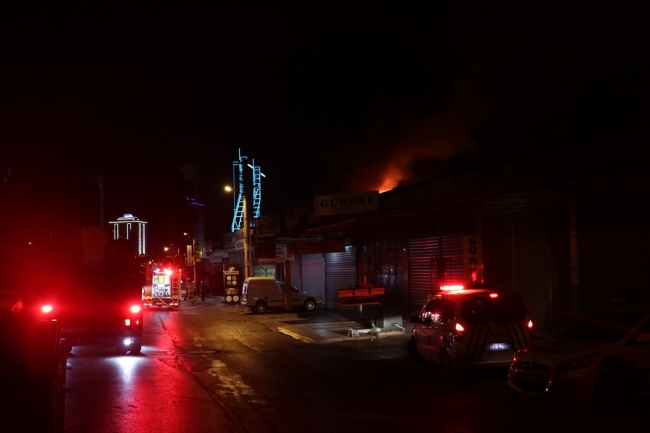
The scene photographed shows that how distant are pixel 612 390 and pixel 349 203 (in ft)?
49.6

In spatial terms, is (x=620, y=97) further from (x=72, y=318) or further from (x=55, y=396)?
(x=55, y=396)

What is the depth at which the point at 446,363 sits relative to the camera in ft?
44.1

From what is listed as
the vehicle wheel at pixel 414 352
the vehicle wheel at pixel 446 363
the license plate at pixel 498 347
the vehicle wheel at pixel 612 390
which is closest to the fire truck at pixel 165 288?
the vehicle wheel at pixel 414 352

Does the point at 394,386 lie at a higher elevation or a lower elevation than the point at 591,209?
lower

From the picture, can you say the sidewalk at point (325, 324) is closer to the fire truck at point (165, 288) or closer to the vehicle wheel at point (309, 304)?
the vehicle wheel at point (309, 304)

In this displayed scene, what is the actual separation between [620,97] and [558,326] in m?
7.29

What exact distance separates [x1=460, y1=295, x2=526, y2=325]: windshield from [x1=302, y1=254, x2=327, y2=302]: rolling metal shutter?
2372 cm

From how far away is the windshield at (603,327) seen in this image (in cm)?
1030

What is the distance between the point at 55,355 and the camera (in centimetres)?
520

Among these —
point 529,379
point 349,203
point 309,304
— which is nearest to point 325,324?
point 349,203

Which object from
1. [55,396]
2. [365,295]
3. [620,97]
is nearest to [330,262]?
[365,295]

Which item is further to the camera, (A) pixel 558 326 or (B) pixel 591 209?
(A) pixel 558 326

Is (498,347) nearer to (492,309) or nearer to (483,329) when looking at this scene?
(483,329)

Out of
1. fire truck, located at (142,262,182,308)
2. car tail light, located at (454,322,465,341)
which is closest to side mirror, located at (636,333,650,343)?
car tail light, located at (454,322,465,341)
